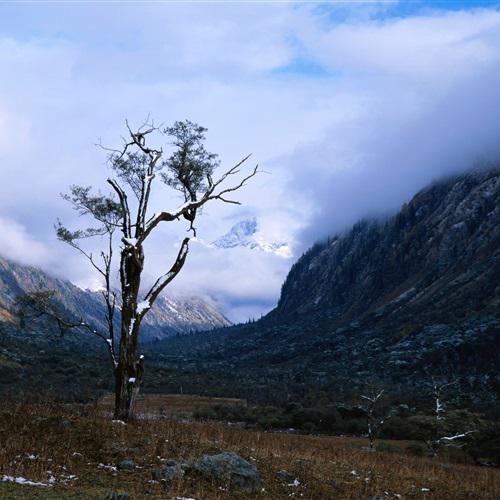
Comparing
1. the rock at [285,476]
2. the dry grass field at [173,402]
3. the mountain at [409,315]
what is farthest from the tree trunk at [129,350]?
the mountain at [409,315]

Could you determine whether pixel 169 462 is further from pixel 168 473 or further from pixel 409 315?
pixel 409 315

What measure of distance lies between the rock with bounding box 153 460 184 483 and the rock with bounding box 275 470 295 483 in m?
2.77

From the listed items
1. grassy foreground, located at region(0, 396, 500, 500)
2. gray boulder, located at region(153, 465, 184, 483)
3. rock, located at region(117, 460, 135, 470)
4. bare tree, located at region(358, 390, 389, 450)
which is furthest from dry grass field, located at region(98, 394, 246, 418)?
gray boulder, located at region(153, 465, 184, 483)

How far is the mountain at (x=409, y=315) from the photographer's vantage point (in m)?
80.2

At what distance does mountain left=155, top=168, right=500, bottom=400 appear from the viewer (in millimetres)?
80250

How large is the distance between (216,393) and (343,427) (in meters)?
30.8

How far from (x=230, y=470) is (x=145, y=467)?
6.86 ft

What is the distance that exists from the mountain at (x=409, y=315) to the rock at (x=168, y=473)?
197 feet

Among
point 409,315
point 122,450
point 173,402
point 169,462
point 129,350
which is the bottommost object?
point 173,402

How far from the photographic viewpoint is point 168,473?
39.3ft

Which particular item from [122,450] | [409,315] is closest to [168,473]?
[122,450]

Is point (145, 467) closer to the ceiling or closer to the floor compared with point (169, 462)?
closer to the floor

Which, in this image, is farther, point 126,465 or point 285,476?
point 285,476

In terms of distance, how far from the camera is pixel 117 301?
19.0 metres
